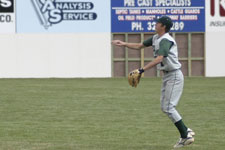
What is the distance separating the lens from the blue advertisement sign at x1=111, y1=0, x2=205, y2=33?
1350 inches

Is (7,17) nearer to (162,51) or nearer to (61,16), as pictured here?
(61,16)

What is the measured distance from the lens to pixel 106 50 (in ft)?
112

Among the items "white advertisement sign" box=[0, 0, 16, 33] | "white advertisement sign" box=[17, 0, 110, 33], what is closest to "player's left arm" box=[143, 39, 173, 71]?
"white advertisement sign" box=[17, 0, 110, 33]

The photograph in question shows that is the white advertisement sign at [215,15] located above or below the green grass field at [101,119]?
above

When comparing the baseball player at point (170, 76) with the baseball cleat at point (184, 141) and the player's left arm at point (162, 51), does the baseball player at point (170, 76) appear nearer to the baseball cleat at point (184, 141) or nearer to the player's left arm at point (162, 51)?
the baseball cleat at point (184, 141)

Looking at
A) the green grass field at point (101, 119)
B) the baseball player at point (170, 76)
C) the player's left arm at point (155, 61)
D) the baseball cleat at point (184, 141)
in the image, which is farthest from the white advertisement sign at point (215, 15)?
the player's left arm at point (155, 61)

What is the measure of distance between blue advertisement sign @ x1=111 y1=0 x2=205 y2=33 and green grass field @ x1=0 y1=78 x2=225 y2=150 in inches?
389

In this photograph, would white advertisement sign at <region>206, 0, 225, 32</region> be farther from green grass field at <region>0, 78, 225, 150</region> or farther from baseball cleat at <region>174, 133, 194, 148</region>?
baseball cleat at <region>174, 133, 194, 148</region>

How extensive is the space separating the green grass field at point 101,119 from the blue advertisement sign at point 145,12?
32.4 ft

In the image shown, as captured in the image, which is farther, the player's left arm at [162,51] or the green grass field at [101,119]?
the green grass field at [101,119]

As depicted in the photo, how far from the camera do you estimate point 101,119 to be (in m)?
15.1

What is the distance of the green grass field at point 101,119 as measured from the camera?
1130 centimetres

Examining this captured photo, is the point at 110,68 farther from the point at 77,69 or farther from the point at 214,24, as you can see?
the point at 214,24

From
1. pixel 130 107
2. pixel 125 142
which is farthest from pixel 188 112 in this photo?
pixel 125 142
